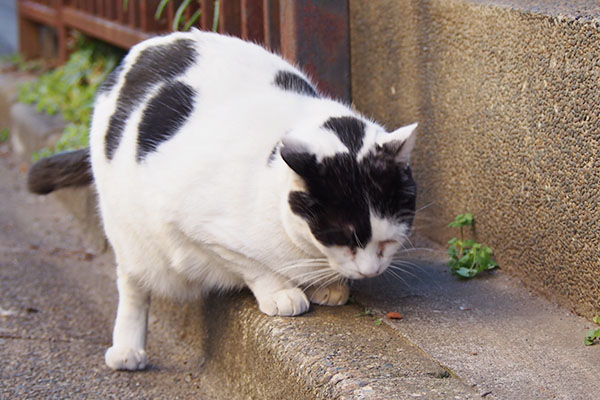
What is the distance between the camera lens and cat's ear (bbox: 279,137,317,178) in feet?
6.72

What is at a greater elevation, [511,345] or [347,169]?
[347,169]

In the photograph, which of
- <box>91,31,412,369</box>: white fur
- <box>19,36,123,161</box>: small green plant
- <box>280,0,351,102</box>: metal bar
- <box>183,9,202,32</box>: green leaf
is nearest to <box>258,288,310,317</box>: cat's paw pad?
<box>91,31,412,369</box>: white fur

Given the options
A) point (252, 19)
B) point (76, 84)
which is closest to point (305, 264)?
point (252, 19)

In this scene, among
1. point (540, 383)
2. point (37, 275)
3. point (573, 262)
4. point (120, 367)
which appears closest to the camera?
point (540, 383)

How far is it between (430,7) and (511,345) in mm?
1314

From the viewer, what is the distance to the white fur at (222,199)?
7.45 ft

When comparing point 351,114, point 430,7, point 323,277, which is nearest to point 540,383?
point 323,277

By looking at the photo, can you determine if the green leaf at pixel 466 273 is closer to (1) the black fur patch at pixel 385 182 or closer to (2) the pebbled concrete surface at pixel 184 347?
(2) the pebbled concrete surface at pixel 184 347

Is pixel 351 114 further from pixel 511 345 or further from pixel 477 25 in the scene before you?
pixel 511 345

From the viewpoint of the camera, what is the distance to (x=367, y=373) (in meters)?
1.95

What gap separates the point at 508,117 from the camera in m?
2.51

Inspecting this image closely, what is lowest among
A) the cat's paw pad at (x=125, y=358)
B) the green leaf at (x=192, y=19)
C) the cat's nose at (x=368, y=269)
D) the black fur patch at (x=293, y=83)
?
the cat's paw pad at (x=125, y=358)

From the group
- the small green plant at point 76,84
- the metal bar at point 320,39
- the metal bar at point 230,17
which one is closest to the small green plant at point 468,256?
the metal bar at point 320,39

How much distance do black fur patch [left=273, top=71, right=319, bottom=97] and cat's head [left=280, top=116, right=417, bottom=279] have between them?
1.48ft
